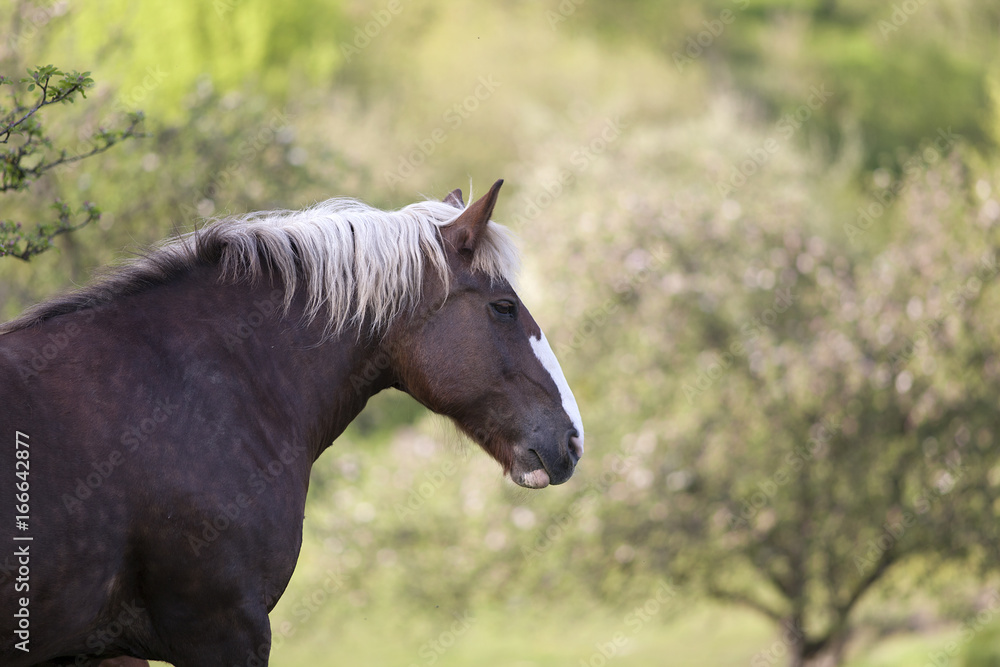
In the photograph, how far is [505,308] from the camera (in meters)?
3.28

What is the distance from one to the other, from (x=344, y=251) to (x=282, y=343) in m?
0.36

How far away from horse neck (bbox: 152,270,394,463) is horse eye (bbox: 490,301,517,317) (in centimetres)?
42

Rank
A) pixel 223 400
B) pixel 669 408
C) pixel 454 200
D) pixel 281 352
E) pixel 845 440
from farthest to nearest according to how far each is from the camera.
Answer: pixel 669 408, pixel 845 440, pixel 454 200, pixel 281 352, pixel 223 400

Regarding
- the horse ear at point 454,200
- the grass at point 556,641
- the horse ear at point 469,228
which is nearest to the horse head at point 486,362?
the horse ear at point 469,228

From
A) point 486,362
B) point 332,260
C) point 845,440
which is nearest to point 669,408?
point 845,440

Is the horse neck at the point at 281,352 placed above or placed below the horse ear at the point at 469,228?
below

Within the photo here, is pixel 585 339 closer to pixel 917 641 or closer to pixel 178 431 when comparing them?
pixel 917 641

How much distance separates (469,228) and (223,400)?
98 centimetres

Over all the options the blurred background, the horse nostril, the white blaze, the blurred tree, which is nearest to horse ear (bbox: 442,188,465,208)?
the white blaze

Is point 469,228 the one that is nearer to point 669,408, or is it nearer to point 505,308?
point 505,308

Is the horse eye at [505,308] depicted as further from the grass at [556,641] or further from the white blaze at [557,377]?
the grass at [556,641]

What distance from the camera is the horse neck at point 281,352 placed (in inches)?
119

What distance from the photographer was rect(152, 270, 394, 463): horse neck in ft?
9.89

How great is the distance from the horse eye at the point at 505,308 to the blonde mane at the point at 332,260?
0.31ft
